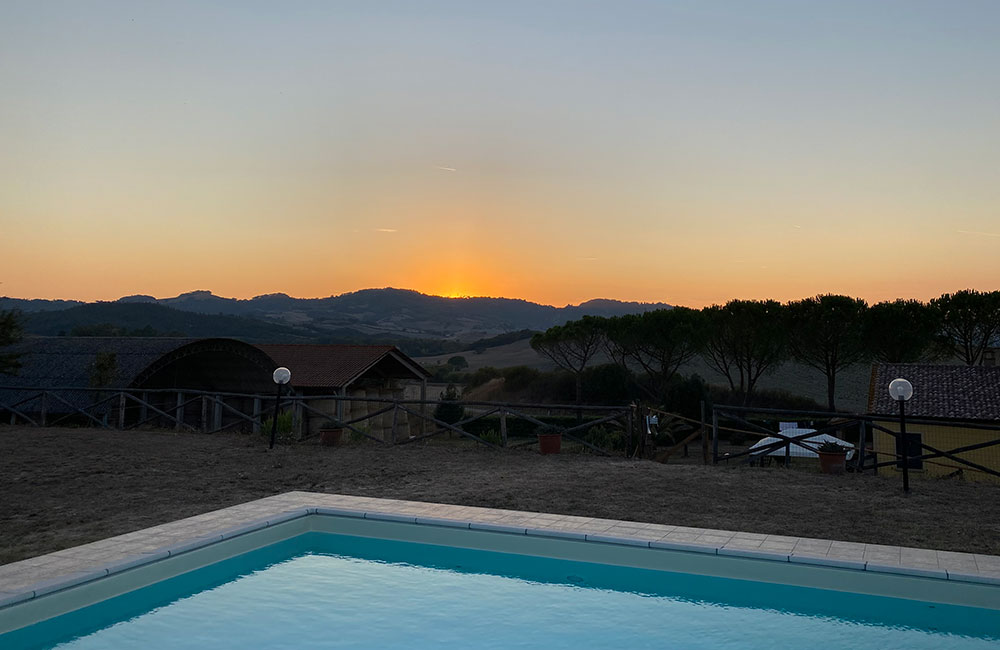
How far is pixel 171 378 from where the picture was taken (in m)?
23.9

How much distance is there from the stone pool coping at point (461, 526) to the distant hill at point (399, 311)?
10229 cm

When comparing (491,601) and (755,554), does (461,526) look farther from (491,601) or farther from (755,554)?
(755,554)

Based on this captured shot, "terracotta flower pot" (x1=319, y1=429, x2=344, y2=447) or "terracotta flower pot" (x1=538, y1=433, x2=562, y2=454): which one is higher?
"terracotta flower pot" (x1=538, y1=433, x2=562, y2=454)

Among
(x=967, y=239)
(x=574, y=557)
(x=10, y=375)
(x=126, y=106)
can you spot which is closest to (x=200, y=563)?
(x=574, y=557)

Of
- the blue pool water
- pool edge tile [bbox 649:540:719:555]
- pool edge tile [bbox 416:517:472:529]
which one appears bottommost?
the blue pool water

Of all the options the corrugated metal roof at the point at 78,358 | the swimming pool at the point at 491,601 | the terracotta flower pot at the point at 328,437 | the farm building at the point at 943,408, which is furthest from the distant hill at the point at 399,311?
the swimming pool at the point at 491,601

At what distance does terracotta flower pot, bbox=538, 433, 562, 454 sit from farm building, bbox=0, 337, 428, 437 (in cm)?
859

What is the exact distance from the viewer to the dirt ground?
27.7 feet

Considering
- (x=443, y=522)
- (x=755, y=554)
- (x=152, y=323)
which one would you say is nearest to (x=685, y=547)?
(x=755, y=554)

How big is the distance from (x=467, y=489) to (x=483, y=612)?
13.0 ft

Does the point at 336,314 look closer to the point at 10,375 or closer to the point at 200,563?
the point at 10,375

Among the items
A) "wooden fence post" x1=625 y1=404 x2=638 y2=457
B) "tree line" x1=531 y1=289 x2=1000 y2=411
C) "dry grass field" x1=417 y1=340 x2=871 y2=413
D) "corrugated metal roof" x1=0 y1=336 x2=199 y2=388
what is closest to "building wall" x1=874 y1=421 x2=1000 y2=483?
"wooden fence post" x1=625 y1=404 x2=638 y2=457

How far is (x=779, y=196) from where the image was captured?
21938 mm

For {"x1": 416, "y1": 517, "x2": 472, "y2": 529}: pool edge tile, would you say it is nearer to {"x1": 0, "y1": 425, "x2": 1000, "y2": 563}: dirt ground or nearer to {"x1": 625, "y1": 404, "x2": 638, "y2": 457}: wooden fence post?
{"x1": 0, "y1": 425, "x2": 1000, "y2": 563}: dirt ground
